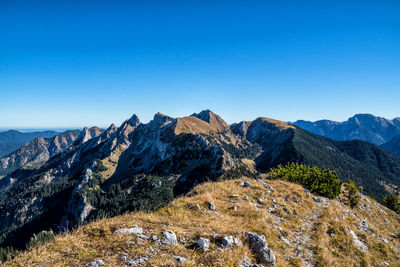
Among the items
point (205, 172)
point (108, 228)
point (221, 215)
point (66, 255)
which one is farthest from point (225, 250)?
point (205, 172)

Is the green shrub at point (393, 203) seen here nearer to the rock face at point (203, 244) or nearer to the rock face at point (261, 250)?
the rock face at point (261, 250)

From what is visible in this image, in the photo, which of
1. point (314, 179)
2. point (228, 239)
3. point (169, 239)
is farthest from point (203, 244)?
point (314, 179)

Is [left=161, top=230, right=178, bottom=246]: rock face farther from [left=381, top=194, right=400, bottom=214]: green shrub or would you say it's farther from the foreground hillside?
[left=381, top=194, right=400, bottom=214]: green shrub

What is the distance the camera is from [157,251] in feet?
29.8

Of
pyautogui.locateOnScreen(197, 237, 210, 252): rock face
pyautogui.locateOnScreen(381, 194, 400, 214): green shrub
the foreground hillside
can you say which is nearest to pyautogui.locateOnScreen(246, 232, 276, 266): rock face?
the foreground hillside

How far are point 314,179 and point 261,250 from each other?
24123 millimetres

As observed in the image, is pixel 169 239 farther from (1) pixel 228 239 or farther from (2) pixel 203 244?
Result: (1) pixel 228 239

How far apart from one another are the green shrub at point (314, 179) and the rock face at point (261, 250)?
69.6 ft

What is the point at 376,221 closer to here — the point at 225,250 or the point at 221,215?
the point at 221,215

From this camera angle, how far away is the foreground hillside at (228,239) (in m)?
8.55

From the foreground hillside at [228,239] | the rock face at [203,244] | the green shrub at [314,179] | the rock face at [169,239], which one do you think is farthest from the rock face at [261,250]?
the green shrub at [314,179]

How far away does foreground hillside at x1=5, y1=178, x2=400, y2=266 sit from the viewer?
28.0ft

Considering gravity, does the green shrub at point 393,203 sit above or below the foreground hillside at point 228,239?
below

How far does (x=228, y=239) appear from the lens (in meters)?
10.1
